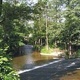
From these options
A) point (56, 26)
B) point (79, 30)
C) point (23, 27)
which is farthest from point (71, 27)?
point (23, 27)

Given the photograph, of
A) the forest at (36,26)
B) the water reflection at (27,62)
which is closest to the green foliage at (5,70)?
the forest at (36,26)

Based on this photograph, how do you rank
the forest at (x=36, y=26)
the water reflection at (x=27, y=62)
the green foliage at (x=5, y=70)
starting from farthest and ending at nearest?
1. the water reflection at (x=27, y=62)
2. the forest at (x=36, y=26)
3. the green foliage at (x=5, y=70)

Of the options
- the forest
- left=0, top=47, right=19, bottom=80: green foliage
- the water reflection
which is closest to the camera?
left=0, top=47, right=19, bottom=80: green foliage

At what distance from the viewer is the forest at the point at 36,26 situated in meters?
10.9

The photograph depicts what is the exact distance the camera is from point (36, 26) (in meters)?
55.3

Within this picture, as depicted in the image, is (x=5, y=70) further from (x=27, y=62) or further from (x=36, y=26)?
(x=36, y=26)

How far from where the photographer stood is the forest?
10938 mm

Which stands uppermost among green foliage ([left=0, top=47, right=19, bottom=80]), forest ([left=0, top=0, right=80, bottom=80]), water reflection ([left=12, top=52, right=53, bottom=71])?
forest ([left=0, top=0, right=80, bottom=80])

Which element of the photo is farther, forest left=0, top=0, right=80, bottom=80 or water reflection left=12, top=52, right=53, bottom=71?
→ water reflection left=12, top=52, right=53, bottom=71

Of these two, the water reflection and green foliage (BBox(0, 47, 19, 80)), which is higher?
green foliage (BBox(0, 47, 19, 80))

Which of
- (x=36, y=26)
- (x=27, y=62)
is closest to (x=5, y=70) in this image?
(x=27, y=62)

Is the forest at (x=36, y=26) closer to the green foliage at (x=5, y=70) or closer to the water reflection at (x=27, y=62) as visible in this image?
the green foliage at (x=5, y=70)

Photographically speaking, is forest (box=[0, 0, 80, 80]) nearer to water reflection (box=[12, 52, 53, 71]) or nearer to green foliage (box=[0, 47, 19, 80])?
green foliage (box=[0, 47, 19, 80])

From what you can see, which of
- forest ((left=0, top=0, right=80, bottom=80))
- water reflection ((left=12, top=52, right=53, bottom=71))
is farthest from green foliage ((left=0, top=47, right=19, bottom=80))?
water reflection ((left=12, top=52, right=53, bottom=71))
